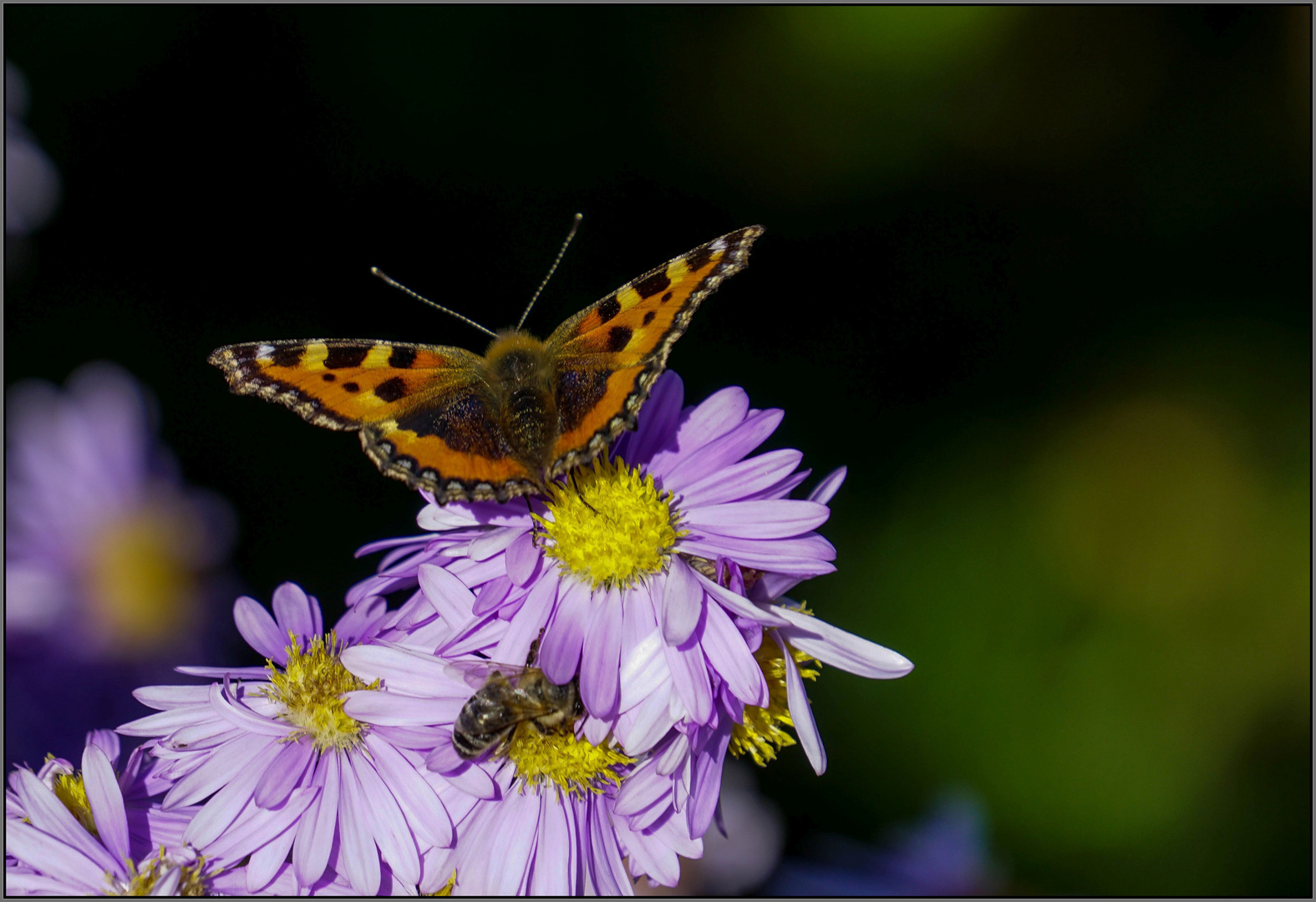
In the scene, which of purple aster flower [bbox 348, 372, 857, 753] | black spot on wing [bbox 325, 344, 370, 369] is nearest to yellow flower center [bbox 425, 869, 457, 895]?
purple aster flower [bbox 348, 372, 857, 753]

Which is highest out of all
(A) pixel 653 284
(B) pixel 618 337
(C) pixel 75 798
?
(A) pixel 653 284

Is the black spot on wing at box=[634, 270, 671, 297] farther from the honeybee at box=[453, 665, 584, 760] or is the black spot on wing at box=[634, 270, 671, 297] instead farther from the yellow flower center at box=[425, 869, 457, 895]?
the yellow flower center at box=[425, 869, 457, 895]

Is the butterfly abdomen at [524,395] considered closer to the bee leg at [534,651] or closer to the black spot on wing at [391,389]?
the black spot on wing at [391,389]

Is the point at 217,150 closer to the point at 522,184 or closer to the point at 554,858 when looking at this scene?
the point at 522,184

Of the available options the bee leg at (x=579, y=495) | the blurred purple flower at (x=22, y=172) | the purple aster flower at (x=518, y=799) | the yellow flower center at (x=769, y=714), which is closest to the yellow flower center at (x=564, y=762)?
the purple aster flower at (x=518, y=799)

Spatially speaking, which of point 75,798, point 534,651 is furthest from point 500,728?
point 75,798

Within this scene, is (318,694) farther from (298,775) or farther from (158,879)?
(158,879)
